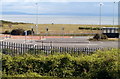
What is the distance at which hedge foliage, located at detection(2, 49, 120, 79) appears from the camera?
1070 centimetres

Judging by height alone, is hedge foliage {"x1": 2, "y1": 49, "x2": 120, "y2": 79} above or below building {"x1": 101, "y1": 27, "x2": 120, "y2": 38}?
below

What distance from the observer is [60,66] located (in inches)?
439

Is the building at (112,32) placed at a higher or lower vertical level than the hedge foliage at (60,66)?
higher

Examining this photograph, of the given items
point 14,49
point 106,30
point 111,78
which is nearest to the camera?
point 111,78

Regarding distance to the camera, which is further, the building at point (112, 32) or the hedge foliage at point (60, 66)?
the building at point (112, 32)

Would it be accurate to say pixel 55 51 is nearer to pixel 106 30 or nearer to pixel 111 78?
pixel 111 78

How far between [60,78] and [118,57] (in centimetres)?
265

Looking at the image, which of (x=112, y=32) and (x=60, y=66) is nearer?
(x=60, y=66)

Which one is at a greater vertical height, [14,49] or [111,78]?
[14,49]

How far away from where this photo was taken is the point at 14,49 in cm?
1370

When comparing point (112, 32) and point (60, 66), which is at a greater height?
point (112, 32)

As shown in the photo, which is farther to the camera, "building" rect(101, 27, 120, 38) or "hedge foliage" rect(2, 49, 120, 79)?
"building" rect(101, 27, 120, 38)

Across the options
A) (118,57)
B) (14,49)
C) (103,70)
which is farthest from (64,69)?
(14,49)

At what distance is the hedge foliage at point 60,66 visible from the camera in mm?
10703
